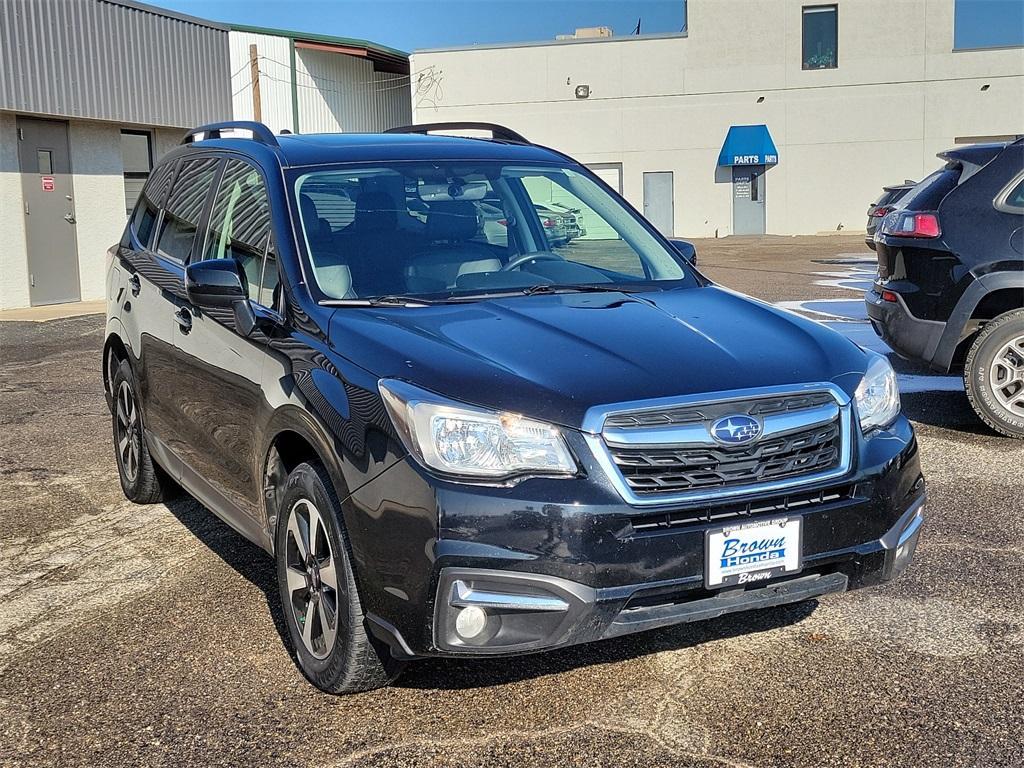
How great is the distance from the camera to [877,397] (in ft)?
12.0

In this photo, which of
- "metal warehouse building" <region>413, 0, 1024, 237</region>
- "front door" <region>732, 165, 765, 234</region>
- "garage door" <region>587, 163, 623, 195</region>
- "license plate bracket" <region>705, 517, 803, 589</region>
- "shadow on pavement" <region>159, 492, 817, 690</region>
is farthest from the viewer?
"garage door" <region>587, 163, 623, 195</region>

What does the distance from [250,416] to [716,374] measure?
166 cm

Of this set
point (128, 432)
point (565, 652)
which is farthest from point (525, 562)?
point (128, 432)

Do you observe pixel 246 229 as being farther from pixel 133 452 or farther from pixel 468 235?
pixel 133 452

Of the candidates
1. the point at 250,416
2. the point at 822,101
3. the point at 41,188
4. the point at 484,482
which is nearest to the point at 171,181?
the point at 250,416

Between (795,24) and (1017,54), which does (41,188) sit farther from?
(1017,54)

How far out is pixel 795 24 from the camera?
3975cm

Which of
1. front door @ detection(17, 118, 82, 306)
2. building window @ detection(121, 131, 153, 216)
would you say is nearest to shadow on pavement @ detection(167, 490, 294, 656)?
front door @ detection(17, 118, 82, 306)

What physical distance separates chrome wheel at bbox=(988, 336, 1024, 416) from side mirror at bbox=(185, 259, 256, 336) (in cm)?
495

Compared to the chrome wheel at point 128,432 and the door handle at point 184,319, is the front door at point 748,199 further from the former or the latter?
the door handle at point 184,319

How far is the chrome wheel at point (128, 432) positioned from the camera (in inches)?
228

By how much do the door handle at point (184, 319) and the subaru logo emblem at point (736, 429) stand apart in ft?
7.95

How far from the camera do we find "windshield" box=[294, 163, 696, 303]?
13.8 feet

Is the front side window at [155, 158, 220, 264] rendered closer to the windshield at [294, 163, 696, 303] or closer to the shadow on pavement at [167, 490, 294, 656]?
the windshield at [294, 163, 696, 303]
